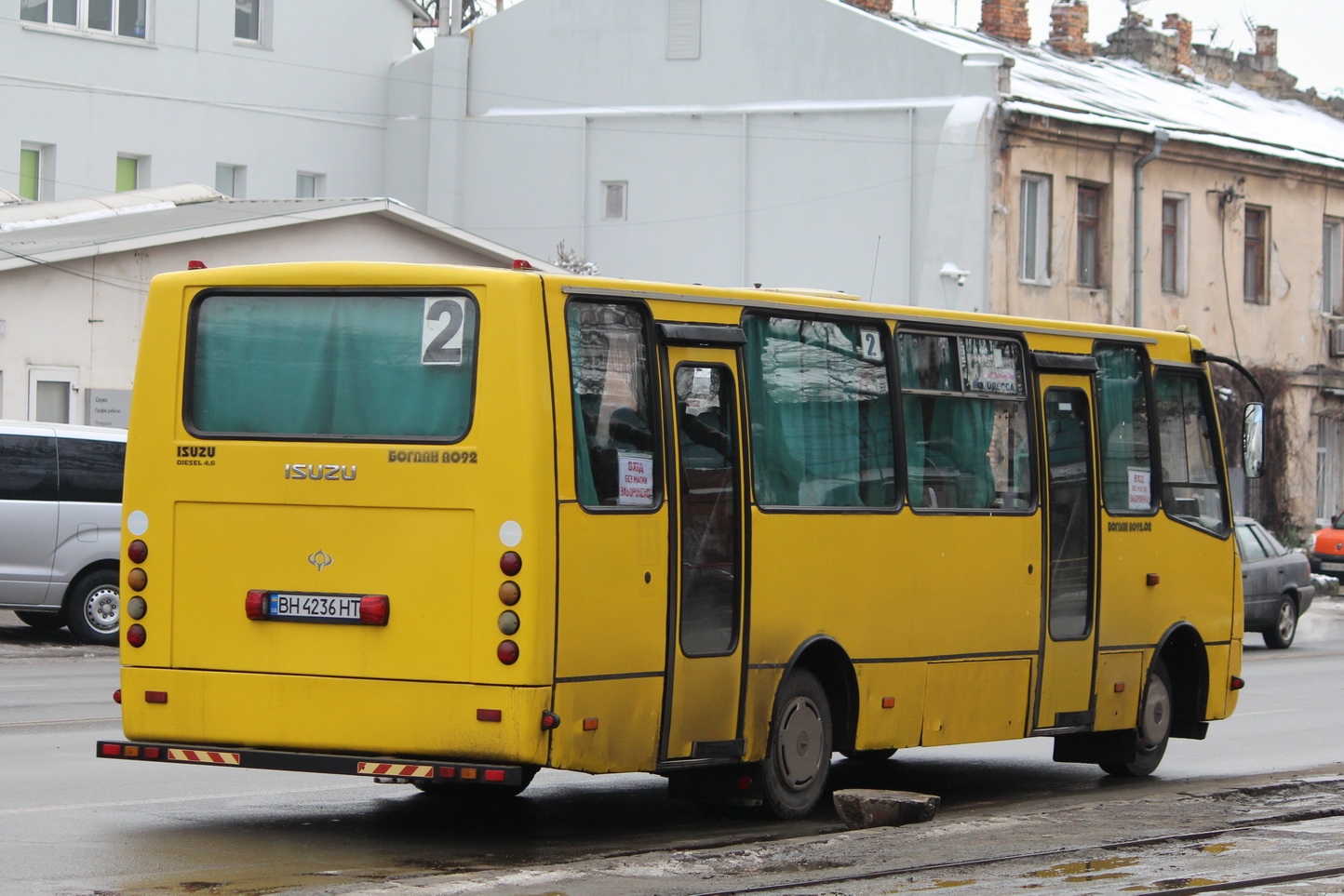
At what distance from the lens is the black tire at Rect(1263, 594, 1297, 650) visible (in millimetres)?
25891

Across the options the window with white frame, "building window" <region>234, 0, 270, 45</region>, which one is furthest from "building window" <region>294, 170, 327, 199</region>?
the window with white frame

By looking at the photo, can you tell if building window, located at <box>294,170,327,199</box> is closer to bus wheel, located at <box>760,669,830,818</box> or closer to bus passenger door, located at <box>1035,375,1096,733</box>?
bus passenger door, located at <box>1035,375,1096,733</box>

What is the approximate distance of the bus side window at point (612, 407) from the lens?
917 centimetres

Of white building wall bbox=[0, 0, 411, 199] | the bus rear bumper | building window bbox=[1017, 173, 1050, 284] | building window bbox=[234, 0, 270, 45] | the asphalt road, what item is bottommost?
the asphalt road

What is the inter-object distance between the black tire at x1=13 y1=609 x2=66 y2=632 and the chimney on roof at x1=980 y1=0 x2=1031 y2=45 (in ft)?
97.3

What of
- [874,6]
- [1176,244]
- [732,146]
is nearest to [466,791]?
[732,146]

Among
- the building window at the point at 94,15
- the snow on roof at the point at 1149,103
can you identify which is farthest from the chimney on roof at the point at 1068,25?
the building window at the point at 94,15

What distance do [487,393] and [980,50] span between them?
3081cm

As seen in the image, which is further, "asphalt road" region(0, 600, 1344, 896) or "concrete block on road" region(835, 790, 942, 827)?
"concrete block on road" region(835, 790, 942, 827)

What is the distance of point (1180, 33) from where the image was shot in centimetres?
5284

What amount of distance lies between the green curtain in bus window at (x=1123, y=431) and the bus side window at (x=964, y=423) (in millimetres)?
846

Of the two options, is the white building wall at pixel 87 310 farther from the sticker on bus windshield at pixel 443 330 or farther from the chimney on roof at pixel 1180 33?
the chimney on roof at pixel 1180 33

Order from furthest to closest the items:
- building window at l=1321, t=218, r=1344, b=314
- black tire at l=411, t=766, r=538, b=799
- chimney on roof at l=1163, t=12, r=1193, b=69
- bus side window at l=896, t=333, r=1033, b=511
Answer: chimney on roof at l=1163, t=12, r=1193, b=69 < building window at l=1321, t=218, r=1344, b=314 < bus side window at l=896, t=333, r=1033, b=511 < black tire at l=411, t=766, r=538, b=799

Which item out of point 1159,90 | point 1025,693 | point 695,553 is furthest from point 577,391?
point 1159,90
